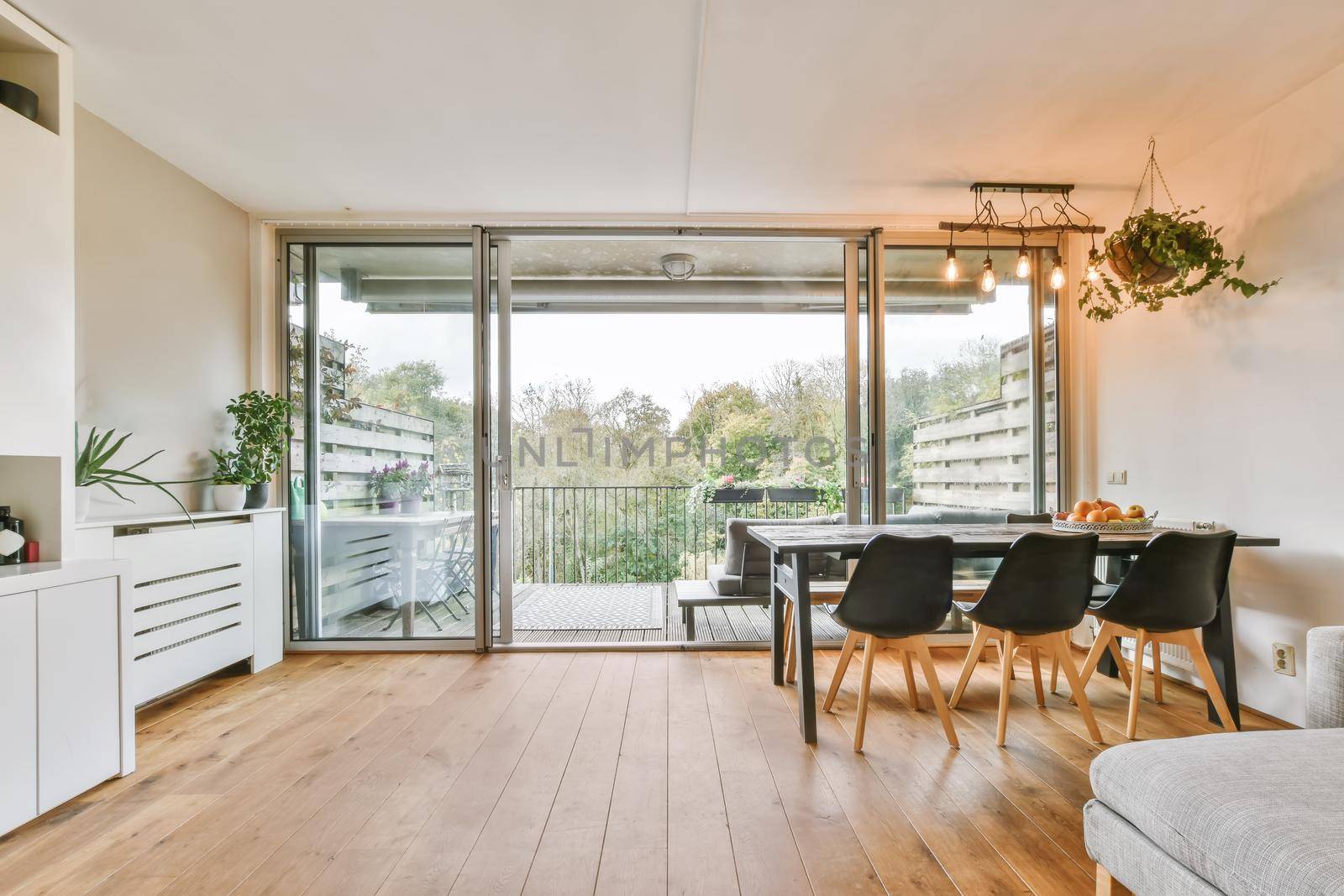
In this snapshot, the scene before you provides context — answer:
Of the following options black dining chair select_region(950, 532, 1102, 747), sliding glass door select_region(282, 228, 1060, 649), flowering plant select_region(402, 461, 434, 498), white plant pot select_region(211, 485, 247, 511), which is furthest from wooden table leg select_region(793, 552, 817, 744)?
white plant pot select_region(211, 485, 247, 511)

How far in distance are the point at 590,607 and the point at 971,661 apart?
9.95 feet

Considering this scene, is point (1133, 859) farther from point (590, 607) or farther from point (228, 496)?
point (590, 607)

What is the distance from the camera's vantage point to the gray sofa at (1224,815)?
1.11 m

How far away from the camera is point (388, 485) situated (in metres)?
4.04

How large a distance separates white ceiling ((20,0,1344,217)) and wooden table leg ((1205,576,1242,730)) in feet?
6.72

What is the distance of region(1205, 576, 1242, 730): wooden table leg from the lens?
276 centimetres

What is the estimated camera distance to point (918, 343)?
417 cm

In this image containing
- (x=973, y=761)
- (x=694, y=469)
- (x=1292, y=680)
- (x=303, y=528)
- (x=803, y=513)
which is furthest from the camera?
(x=694, y=469)

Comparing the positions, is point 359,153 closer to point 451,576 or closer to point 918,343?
point 451,576

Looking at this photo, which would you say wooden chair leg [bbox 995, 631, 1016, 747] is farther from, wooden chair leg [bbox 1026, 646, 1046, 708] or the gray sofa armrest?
the gray sofa armrest

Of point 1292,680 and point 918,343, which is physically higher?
point 918,343

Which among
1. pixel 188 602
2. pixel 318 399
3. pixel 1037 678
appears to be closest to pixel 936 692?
pixel 1037 678

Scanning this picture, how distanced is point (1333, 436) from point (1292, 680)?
102 cm

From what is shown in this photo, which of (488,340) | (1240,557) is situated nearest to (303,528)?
(488,340)
